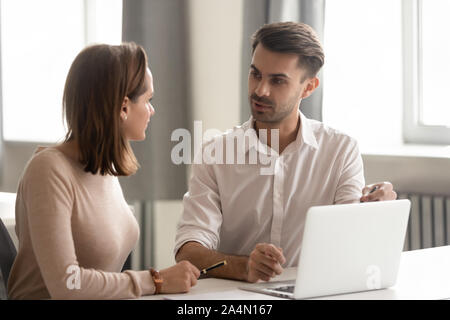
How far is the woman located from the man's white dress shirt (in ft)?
1.41

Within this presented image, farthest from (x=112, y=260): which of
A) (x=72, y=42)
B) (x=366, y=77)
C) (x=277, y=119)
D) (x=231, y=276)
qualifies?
(x=72, y=42)

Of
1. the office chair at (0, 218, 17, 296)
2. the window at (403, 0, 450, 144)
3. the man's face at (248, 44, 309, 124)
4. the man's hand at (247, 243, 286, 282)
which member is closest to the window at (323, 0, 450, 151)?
the window at (403, 0, 450, 144)

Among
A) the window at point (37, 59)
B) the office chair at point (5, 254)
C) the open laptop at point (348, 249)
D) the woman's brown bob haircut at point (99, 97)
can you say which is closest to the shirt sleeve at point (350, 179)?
the open laptop at point (348, 249)

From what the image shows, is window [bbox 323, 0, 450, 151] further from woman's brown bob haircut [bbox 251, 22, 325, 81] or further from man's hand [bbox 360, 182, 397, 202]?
man's hand [bbox 360, 182, 397, 202]

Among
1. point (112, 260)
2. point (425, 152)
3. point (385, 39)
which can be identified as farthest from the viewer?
point (385, 39)

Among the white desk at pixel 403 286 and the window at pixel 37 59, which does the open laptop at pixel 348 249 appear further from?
the window at pixel 37 59

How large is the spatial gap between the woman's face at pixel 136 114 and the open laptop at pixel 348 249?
475 mm

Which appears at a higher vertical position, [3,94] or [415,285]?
[3,94]

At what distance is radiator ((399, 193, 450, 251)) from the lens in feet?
9.13

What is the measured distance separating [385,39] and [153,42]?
1.18m

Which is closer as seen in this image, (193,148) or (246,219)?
(246,219)

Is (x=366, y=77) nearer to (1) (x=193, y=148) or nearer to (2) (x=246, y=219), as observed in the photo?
(1) (x=193, y=148)

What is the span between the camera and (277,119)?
2137mm

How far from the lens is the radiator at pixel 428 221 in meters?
2.78
